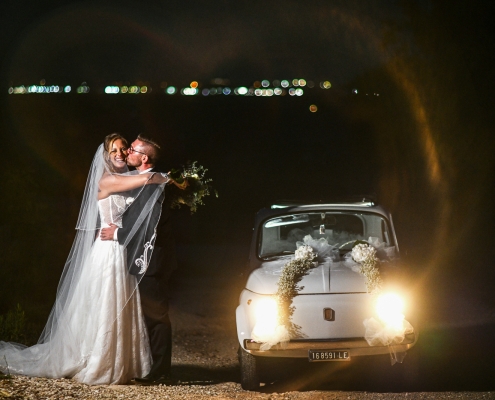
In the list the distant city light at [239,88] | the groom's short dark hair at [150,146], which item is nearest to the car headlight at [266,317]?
the groom's short dark hair at [150,146]

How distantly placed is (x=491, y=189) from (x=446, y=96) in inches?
98.4

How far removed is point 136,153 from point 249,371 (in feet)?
7.60

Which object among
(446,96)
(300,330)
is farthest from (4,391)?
(446,96)

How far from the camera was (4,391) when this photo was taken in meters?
5.61

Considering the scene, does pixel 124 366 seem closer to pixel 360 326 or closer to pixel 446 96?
pixel 360 326

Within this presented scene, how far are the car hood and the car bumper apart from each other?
45 cm

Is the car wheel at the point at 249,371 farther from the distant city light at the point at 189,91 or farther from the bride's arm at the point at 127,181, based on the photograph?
the distant city light at the point at 189,91

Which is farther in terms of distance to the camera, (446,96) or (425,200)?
(425,200)

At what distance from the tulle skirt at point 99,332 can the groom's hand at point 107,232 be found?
0.05m

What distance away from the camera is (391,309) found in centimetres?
641

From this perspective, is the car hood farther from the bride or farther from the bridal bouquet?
the bride

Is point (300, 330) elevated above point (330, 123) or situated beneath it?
situated beneath

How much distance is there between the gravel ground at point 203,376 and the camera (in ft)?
19.8

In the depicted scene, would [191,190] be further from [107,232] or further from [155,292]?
[155,292]
